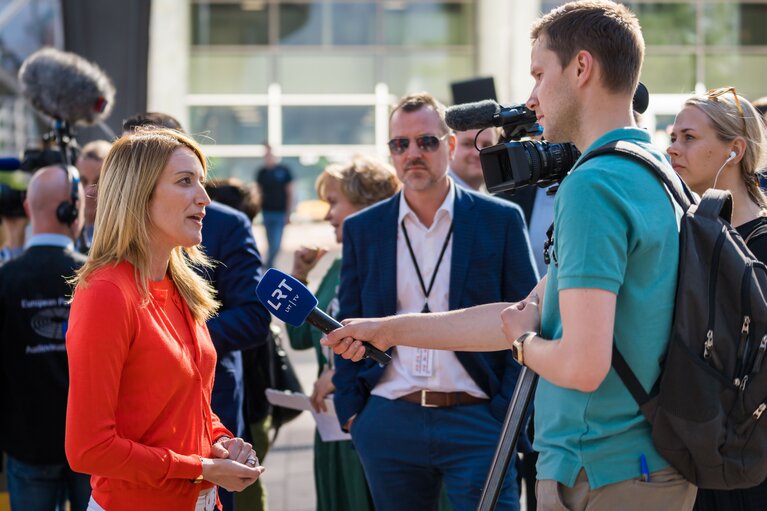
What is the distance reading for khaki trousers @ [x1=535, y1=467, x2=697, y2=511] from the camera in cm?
243

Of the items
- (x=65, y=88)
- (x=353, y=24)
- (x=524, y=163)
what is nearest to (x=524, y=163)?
(x=524, y=163)

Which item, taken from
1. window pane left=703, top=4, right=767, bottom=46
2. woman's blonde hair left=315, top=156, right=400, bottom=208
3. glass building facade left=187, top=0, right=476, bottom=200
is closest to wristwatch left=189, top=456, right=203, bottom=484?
woman's blonde hair left=315, top=156, right=400, bottom=208

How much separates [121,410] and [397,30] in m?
22.2

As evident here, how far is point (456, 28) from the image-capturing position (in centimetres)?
2444

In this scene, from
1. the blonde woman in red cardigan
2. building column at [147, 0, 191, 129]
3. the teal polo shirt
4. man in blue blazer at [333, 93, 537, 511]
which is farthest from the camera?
building column at [147, 0, 191, 129]

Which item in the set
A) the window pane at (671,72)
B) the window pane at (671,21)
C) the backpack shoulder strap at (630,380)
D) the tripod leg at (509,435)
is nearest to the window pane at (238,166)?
the window pane at (671,72)

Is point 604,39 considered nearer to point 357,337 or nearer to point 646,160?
point 646,160

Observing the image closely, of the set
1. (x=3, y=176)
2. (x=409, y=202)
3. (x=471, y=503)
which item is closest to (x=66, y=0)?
(x=3, y=176)

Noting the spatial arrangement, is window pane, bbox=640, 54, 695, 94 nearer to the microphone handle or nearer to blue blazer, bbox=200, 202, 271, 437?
blue blazer, bbox=200, 202, 271, 437

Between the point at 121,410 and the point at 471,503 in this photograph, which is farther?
the point at 471,503

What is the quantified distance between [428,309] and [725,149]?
133 cm

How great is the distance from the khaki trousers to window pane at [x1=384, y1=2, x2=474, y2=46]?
22.5 meters

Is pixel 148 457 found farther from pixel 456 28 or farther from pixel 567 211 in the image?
pixel 456 28

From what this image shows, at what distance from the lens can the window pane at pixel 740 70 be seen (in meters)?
24.5
